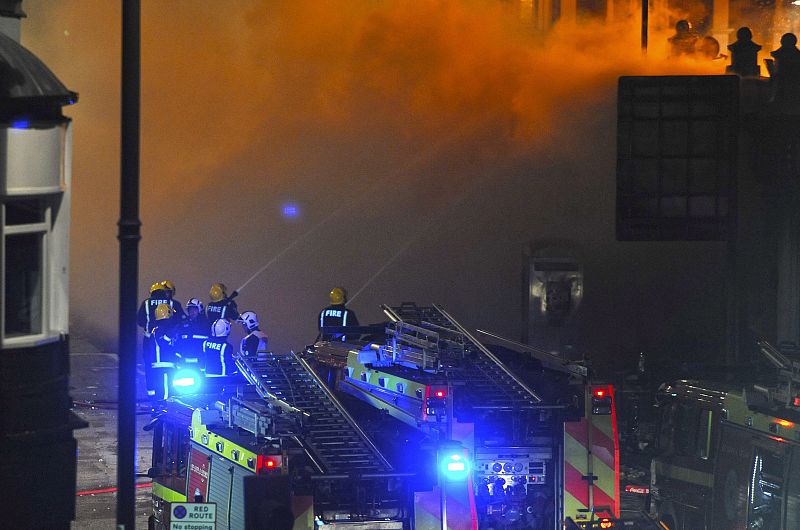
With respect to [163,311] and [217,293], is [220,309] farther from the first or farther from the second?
[163,311]

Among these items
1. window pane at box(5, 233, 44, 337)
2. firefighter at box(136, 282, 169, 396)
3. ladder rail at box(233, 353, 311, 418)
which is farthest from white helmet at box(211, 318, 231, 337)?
window pane at box(5, 233, 44, 337)

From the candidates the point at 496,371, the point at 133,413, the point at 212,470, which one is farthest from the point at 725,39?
the point at 133,413

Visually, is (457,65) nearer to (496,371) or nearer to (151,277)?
(151,277)

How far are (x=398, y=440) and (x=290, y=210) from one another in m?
13.5

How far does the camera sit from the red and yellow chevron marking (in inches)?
503

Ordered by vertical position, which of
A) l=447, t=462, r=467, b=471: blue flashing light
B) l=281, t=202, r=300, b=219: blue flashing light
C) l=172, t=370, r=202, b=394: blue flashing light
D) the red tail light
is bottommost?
l=447, t=462, r=467, b=471: blue flashing light

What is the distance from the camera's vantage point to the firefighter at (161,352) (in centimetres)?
1540

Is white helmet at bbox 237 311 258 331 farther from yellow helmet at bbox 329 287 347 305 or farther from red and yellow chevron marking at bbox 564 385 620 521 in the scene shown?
red and yellow chevron marking at bbox 564 385 620 521

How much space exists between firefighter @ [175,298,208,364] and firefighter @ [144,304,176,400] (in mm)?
132

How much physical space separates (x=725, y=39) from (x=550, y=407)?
2490 centimetres

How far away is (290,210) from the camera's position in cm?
2583

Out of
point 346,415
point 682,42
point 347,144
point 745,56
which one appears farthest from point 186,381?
point 682,42

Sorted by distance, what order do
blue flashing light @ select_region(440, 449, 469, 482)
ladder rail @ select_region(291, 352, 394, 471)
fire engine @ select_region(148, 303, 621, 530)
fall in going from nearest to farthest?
fire engine @ select_region(148, 303, 621, 530), blue flashing light @ select_region(440, 449, 469, 482), ladder rail @ select_region(291, 352, 394, 471)

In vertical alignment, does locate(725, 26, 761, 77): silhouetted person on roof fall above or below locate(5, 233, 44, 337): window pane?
above
